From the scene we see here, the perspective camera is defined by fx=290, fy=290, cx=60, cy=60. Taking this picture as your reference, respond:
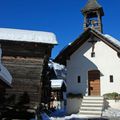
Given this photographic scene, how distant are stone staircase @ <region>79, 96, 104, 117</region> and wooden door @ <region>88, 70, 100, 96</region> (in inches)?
50.4

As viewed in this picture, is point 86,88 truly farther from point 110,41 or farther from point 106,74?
point 110,41

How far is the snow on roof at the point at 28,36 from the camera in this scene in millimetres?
18938

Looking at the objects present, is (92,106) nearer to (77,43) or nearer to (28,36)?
(77,43)

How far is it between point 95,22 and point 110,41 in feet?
14.3

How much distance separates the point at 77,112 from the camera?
21.6m

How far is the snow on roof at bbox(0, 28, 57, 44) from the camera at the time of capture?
746 inches

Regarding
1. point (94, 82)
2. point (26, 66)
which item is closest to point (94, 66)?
point (94, 82)

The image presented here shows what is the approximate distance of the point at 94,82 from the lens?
75.3 ft

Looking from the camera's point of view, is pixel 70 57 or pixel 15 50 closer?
pixel 15 50

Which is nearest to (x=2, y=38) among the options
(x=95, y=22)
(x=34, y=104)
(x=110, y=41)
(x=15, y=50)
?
(x=15, y=50)

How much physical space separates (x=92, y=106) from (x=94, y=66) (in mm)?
3648

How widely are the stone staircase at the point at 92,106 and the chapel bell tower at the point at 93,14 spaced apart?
696 centimetres

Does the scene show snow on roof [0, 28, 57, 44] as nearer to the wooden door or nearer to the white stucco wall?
the white stucco wall

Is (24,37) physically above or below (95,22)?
below
